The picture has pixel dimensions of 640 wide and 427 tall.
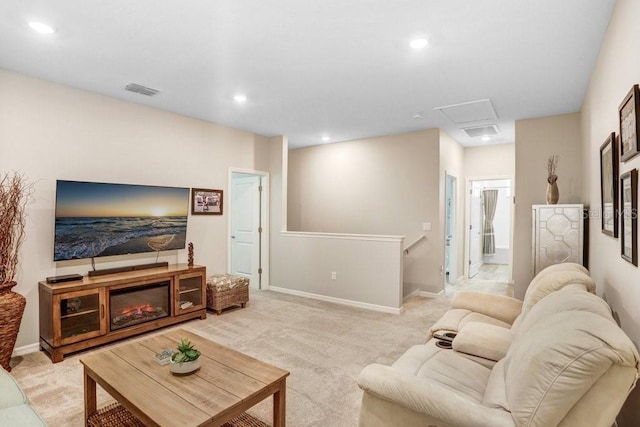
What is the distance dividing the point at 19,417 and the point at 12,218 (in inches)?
86.8

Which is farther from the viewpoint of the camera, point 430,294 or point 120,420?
point 430,294

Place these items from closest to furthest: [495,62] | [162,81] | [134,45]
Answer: [134,45], [495,62], [162,81]

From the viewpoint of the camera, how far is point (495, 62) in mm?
3035

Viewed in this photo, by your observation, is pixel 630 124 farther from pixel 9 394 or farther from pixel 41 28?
pixel 41 28

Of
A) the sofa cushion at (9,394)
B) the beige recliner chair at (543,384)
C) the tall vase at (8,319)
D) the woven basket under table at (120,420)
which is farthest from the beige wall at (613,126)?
the tall vase at (8,319)

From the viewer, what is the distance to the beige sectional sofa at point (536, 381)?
45.2 inches

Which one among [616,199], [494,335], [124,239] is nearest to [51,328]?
[124,239]

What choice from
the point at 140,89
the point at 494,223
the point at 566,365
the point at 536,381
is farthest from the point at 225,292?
the point at 494,223

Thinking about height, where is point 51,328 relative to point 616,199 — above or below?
below

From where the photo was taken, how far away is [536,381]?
1.26 metres

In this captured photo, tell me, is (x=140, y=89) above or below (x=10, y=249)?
above

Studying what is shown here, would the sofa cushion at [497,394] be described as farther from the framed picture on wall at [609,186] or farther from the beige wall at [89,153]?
the beige wall at [89,153]

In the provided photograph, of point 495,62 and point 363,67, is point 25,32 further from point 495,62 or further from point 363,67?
point 495,62

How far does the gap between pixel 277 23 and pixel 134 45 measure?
123 cm
